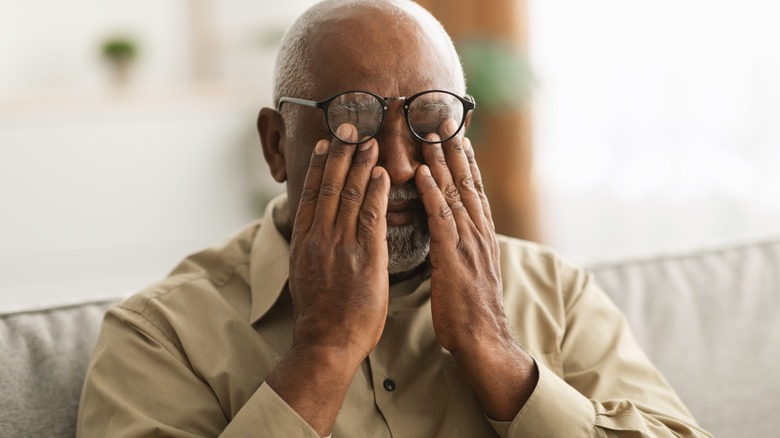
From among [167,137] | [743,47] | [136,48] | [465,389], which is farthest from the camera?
[136,48]

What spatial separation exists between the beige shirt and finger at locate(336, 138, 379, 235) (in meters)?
0.19

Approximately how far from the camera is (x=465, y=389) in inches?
63.3

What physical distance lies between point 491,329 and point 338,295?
257mm

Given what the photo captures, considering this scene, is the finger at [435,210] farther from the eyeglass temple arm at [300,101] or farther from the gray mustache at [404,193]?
the eyeglass temple arm at [300,101]

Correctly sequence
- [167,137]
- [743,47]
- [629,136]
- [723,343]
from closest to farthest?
[723,343] < [743,47] < [629,136] < [167,137]

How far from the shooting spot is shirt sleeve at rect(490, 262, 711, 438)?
4.87 feet

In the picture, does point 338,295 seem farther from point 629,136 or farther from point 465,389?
point 629,136

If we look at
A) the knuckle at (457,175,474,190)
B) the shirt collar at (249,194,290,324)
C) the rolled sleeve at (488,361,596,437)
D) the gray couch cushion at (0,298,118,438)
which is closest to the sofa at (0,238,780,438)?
the gray couch cushion at (0,298,118,438)

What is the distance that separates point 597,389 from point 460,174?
446 millimetres

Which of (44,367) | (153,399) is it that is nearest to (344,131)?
(153,399)

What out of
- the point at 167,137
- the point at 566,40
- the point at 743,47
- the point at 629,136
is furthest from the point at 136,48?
the point at 743,47

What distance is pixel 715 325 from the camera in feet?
6.34

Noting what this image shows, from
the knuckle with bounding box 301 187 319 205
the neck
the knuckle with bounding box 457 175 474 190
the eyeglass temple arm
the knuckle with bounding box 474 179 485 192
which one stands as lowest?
the neck

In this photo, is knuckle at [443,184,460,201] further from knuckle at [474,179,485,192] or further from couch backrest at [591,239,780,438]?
couch backrest at [591,239,780,438]
